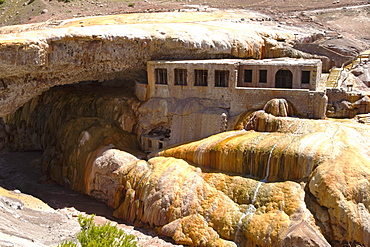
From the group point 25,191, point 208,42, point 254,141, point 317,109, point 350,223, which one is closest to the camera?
point 350,223

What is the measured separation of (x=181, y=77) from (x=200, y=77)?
1.43 metres

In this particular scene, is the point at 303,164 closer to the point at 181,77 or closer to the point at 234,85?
the point at 234,85

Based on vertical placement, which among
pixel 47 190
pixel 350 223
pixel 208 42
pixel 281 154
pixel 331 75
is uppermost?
pixel 208 42

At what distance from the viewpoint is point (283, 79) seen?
28922 mm

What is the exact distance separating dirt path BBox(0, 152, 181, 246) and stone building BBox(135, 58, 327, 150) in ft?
21.1

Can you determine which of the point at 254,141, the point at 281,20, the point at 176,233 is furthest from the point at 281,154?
the point at 281,20

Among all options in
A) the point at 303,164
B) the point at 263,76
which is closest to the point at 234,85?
the point at 263,76

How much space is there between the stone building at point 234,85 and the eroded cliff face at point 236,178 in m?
1.22

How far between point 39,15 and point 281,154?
155 feet

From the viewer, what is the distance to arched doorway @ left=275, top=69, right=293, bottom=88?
28.7 metres

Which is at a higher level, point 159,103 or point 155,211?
point 159,103

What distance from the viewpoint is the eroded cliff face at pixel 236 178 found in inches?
792

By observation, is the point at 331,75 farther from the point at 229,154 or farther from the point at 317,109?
the point at 229,154

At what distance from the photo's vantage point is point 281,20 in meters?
47.7
